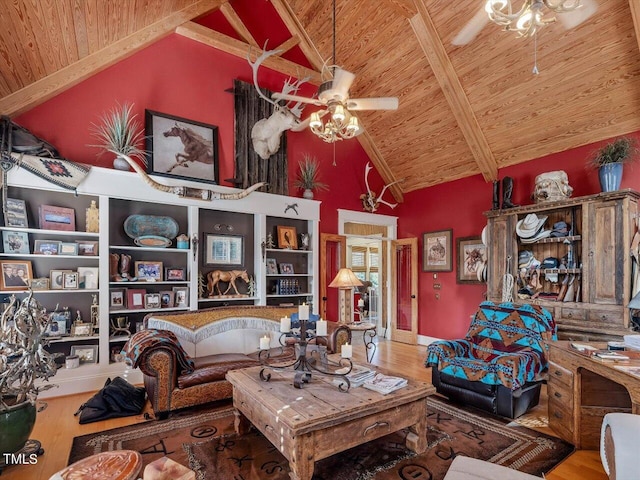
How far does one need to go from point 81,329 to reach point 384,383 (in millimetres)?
3524

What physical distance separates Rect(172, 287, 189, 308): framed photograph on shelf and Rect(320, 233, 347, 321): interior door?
7.45 feet

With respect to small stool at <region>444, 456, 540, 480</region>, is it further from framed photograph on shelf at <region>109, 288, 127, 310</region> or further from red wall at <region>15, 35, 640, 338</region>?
red wall at <region>15, 35, 640, 338</region>

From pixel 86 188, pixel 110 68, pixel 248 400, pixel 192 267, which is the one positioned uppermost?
pixel 110 68

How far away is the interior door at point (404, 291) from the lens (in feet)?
21.7

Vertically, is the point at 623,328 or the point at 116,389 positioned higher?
the point at 623,328

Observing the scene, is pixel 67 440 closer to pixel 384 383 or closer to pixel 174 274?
pixel 174 274

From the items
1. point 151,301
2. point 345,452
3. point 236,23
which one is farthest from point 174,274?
point 236,23

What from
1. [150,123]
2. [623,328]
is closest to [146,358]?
[150,123]

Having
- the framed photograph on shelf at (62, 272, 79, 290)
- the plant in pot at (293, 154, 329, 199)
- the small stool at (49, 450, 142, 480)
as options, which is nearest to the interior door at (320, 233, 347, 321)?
the plant in pot at (293, 154, 329, 199)

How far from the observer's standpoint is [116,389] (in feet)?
11.1

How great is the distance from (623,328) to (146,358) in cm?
482

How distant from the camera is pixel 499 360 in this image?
3.15m

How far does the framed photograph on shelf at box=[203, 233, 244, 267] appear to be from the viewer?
16.4 ft

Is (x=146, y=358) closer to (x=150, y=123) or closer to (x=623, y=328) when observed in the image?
(x=150, y=123)
